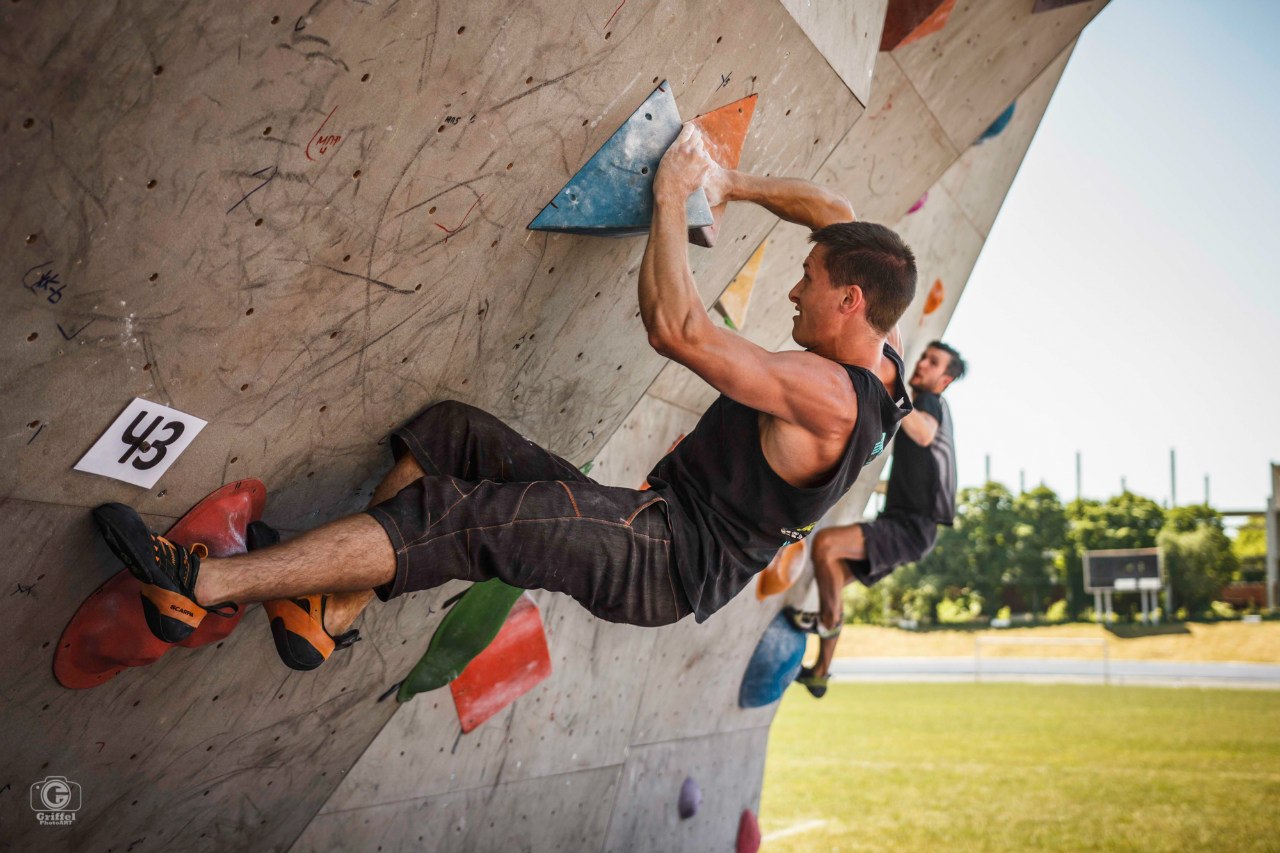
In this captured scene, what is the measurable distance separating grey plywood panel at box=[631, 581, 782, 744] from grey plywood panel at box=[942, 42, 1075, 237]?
267 cm

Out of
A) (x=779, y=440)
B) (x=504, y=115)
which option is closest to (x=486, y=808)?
(x=779, y=440)

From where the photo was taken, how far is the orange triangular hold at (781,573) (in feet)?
19.1

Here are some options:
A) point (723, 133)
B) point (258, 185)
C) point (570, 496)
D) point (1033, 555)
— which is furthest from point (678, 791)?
point (1033, 555)

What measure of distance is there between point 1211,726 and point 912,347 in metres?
12.2

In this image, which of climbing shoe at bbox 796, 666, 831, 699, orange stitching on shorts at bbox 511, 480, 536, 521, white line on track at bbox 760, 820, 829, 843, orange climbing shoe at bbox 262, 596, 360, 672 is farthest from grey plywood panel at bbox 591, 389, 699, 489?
white line on track at bbox 760, 820, 829, 843

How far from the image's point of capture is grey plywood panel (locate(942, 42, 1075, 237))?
5969 millimetres

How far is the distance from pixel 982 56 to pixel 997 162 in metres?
2.09

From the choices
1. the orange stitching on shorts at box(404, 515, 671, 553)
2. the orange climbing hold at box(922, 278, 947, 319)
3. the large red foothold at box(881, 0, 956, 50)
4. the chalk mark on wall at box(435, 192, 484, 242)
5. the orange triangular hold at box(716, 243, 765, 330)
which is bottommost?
the orange stitching on shorts at box(404, 515, 671, 553)

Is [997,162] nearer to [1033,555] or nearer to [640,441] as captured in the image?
[640,441]

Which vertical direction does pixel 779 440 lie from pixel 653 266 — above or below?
below

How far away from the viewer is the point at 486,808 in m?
4.30

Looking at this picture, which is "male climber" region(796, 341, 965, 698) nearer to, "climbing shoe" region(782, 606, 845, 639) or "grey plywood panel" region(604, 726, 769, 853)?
"climbing shoe" region(782, 606, 845, 639)

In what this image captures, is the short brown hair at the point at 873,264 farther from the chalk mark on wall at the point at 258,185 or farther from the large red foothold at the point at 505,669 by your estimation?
the large red foothold at the point at 505,669

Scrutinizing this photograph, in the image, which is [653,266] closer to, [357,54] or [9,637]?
[357,54]
